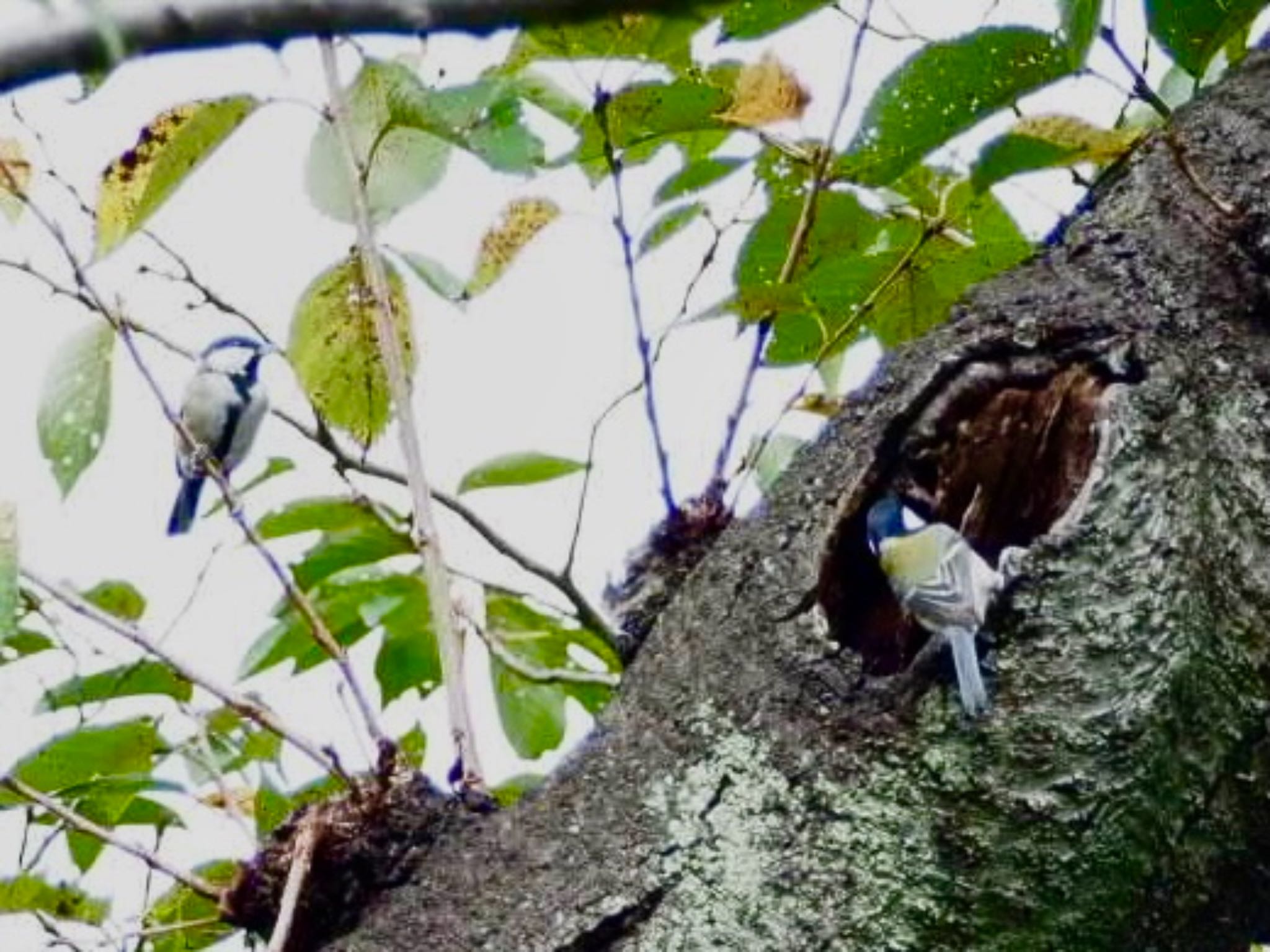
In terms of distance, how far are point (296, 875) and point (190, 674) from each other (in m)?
0.19

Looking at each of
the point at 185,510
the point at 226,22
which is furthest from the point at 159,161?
the point at 185,510

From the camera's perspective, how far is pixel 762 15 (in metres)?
1.32

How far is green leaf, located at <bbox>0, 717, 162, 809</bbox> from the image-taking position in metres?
1.51

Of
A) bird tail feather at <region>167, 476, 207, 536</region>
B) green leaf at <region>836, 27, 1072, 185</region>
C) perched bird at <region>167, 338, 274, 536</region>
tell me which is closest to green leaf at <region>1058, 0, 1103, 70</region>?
green leaf at <region>836, 27, 1072, 185</region>

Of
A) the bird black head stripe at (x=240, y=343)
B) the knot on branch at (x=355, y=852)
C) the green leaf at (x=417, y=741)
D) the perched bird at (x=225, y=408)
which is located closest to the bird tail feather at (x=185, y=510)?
the perched bird at (x=225, y=408)

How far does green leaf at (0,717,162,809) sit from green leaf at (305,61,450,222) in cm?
41

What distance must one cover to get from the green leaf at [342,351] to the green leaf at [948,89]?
444 mm

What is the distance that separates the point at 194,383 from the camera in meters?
3.31

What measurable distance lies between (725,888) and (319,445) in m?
0.61

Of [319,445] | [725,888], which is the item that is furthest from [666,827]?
[319,445]

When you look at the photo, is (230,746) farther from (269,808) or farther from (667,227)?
(667,227)

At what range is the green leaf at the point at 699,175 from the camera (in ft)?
5.14

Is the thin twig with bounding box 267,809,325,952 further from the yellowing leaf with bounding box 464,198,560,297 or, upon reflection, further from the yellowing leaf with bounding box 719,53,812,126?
the yellowing leaf with bounding box 719,53,812,126

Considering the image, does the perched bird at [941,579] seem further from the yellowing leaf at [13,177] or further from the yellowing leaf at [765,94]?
the yellowing leaf at [13,177]
